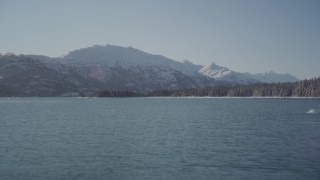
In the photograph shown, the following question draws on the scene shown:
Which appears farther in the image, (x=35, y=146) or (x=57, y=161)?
(x=35, y=146)

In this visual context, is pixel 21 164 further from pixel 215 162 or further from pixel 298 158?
pixel 298 158

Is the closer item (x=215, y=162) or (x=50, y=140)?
(x=215, y=162)

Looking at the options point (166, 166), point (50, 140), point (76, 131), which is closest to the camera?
point (166, 166)

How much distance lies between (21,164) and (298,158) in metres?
42.4

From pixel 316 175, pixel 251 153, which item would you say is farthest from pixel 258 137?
pixel 316 175

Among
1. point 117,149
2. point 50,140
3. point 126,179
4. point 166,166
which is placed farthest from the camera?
point 50,140

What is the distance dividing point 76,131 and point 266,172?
59.4 meters

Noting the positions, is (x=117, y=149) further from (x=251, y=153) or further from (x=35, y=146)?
(x=251, y=153)

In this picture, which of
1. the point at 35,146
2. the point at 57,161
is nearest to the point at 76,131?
the point at 35,146

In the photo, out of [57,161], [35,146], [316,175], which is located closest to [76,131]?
[35,146]

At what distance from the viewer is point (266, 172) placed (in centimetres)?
5184

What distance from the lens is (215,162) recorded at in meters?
58.4

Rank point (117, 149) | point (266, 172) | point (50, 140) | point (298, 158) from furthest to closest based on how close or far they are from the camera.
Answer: point (50, 140)
point (117, 149)
point (298, 158)
point (266, 172)

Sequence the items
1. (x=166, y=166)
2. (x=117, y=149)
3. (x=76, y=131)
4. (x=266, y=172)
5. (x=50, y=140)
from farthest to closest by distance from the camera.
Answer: (x=76, y=131) < (x=50, y=140) < (x=117, y=149) < (x=166, y=166) < (x=266, y=172)
